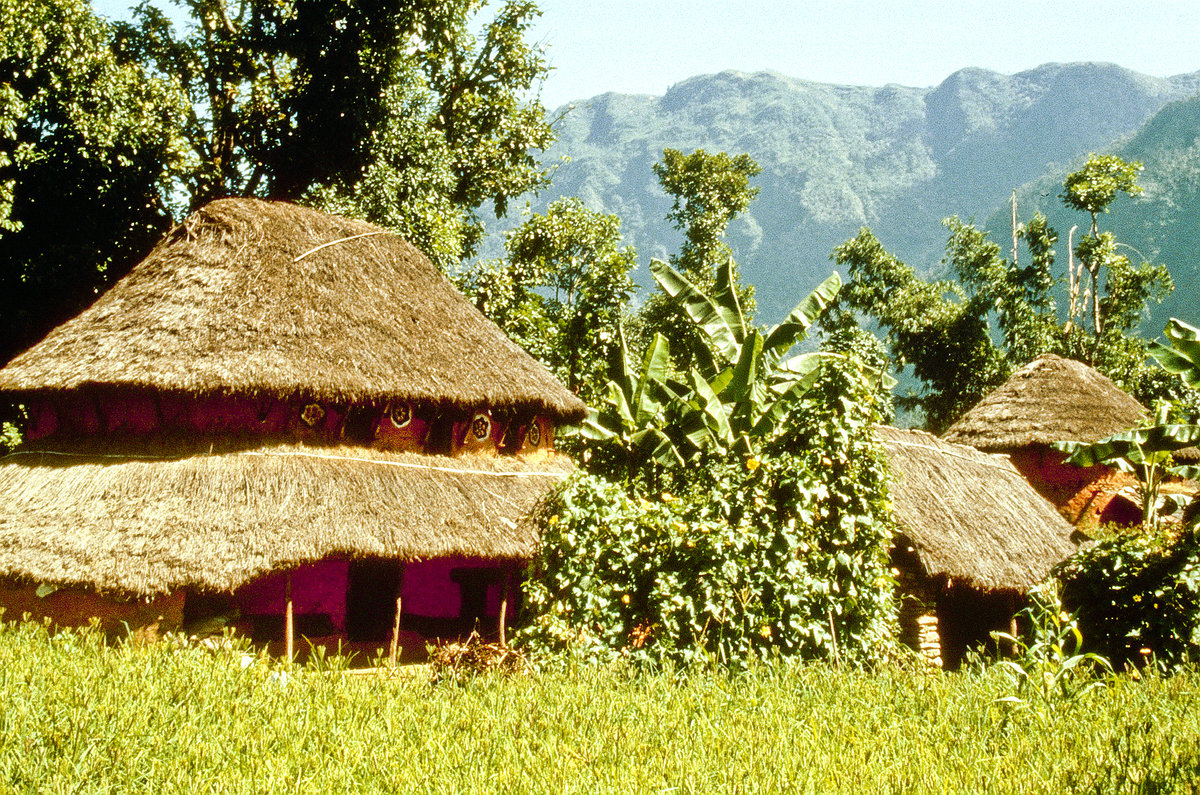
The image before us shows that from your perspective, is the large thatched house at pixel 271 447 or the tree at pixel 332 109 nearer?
the large thatched house at pixel 271 447

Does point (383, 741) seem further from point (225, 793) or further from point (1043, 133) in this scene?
point (1043, 133)

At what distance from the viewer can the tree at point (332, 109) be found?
605 inches

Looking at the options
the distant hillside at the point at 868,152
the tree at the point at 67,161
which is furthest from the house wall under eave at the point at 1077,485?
the distant hillside at the point at 868,152

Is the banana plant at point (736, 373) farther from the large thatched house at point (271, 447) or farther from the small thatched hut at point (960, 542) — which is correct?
the large thatched house at point (271, 447)

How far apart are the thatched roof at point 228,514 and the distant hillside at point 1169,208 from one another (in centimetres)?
5191

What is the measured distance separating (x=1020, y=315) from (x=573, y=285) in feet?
42.2

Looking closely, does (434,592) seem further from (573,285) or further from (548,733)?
(573,285)

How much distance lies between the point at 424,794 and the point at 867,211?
346 feet

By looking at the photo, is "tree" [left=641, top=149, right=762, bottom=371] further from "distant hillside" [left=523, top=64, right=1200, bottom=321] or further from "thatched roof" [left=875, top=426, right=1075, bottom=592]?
"distant hillside" [left=523, top=64, right=1200, bottom=321]

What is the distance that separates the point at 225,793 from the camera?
315 centimetres

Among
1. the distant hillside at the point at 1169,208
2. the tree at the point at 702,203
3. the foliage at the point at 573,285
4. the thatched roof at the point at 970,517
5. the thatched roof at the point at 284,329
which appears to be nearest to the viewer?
the thatched roof at the point at 284,329

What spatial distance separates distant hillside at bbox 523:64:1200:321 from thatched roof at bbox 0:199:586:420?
77.3 m

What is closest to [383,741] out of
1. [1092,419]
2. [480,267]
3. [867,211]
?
[480,267]

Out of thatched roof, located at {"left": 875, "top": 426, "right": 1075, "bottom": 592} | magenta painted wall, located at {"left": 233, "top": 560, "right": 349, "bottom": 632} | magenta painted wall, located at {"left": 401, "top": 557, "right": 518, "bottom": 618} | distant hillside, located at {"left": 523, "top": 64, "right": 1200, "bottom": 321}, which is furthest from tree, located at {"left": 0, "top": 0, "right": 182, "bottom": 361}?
distant hillside, located at {"left": 523, "top": 64, "right": 1200, "bottom": 321}
